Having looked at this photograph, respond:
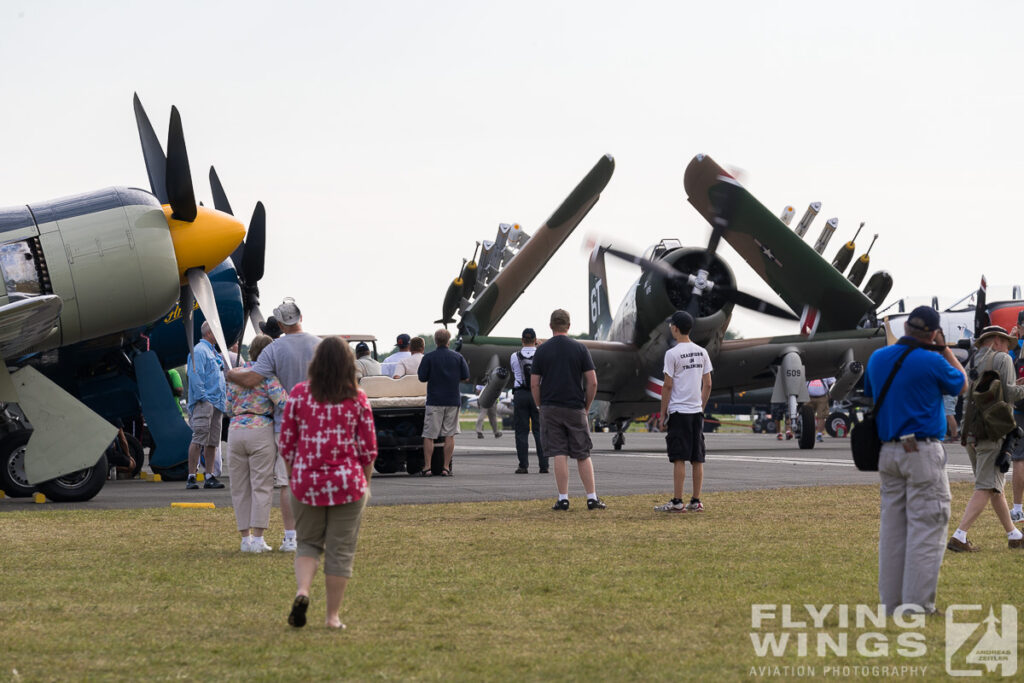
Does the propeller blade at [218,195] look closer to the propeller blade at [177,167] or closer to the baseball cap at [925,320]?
the propeller blade at [177,167]

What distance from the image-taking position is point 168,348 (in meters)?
17.6

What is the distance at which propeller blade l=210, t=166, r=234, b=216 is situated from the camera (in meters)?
17.4

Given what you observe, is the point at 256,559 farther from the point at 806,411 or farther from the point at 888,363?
the point at 806,411

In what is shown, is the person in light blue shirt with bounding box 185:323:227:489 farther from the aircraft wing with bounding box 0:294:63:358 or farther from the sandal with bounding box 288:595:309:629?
the sandal with bounding box 288:595:309:629

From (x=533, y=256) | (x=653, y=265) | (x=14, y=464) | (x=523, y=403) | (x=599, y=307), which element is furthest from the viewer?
(x=599, y=307)

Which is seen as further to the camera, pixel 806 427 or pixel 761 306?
pixel 806 427

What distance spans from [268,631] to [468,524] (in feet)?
15.0

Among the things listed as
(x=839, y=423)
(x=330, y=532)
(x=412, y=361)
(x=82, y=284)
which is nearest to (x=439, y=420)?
(x=412, y=361)

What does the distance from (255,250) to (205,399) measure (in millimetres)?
3465

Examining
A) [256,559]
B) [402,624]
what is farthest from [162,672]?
[256,559]

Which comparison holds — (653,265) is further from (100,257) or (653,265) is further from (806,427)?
(100,257)

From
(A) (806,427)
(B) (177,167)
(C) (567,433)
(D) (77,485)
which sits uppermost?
(B) (177,167)

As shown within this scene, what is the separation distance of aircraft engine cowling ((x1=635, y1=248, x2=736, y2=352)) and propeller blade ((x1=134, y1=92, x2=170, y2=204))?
32.9 feet

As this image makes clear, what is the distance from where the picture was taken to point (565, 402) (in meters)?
11.5
